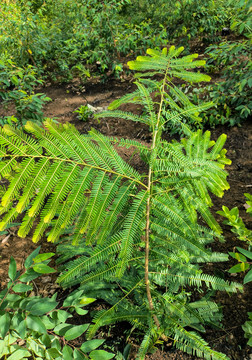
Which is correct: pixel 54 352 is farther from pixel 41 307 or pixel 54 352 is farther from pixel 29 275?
pixel 29 275

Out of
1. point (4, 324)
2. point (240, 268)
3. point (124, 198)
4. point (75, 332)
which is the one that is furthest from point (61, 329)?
point (240, 268)

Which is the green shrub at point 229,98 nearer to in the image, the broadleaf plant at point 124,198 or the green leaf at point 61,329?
the broadleaf plant at point 124,198

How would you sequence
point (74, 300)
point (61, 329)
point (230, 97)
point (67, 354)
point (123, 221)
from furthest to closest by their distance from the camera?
point (230, 97), point (74, 300), point (123, 221), point (61, 329), point (67, 354)

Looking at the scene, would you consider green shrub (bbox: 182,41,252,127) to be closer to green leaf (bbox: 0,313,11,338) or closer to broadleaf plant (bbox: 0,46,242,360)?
broadleaf plant (bbox: 0,46,242,360)

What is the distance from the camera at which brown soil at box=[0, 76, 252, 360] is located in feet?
6.04

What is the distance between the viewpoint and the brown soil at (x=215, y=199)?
6.04 feet

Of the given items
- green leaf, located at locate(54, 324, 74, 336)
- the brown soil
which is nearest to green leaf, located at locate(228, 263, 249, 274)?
the brown soil

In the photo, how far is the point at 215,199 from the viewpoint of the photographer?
118 inches

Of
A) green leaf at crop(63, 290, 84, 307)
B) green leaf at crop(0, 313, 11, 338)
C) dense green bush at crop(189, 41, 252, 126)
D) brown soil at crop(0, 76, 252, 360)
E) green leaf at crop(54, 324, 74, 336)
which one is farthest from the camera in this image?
dense green bush at crop(189, 41, 252, 126)

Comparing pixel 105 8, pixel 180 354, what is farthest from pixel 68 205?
pixel 105 8

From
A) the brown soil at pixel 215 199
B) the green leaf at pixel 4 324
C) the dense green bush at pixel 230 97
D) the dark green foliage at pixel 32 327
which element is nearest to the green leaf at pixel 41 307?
the dark green foliage at pixel 32 327

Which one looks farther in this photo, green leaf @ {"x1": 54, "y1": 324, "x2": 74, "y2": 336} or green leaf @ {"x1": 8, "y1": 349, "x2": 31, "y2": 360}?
green leaf @ {"x1": 54, "y1": 324, "x2": 74, "y2": 336}

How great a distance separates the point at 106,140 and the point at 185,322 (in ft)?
4.22

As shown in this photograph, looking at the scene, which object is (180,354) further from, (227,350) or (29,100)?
(29,100)
